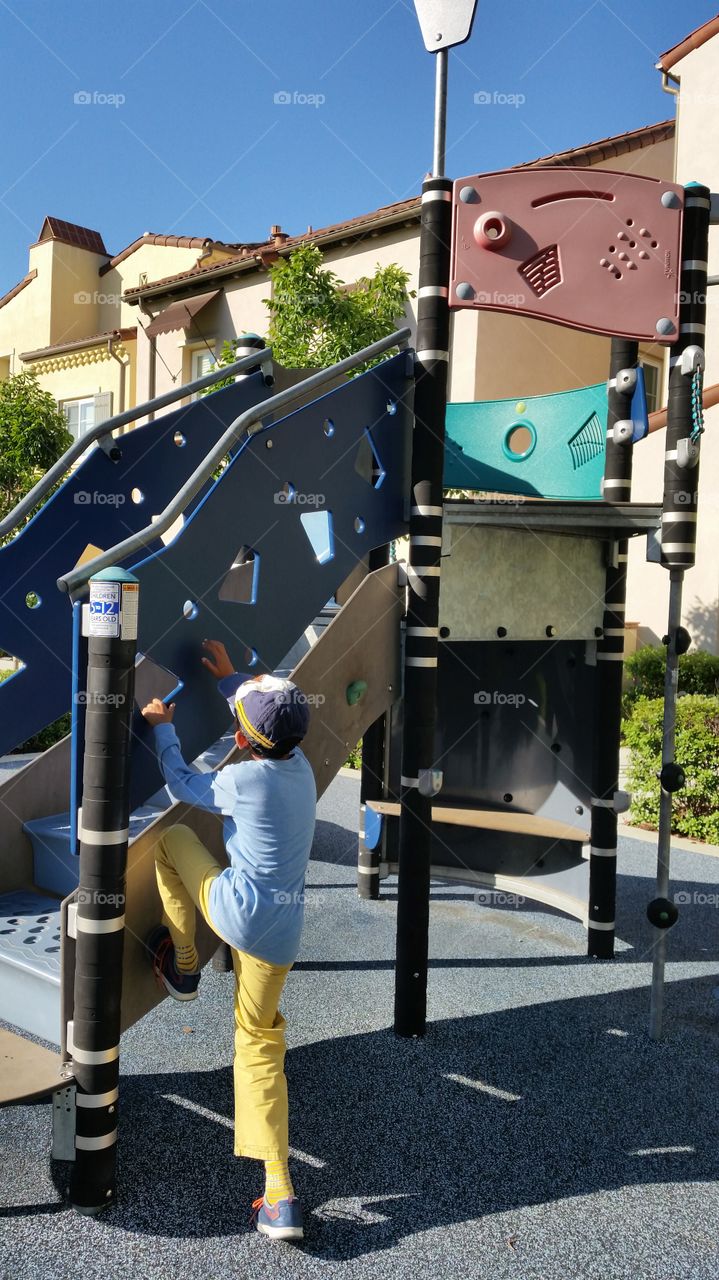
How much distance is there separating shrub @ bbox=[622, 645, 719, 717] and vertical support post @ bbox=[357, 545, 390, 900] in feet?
15.0

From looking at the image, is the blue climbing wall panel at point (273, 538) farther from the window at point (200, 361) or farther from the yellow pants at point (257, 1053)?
the window at point (200, 361)

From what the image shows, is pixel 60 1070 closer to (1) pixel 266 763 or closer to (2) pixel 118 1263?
(2) pixel 118 1263

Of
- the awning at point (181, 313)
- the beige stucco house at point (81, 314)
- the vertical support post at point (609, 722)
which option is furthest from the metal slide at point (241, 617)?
the beige stucco house at point (81, 314)

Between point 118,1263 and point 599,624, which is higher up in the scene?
point 599,624

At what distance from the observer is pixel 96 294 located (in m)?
22.6

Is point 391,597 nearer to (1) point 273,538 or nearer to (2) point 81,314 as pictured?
(1) point 273,538

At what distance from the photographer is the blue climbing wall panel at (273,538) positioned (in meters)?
3.41

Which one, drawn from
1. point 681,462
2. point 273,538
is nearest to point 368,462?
point 273,538

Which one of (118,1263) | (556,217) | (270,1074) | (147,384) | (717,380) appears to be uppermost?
(147,384)

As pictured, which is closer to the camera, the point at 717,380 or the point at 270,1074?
the point at 270,1074

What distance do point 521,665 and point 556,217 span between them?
2.55 metres

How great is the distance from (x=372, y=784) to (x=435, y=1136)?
Answer: 3.11 m

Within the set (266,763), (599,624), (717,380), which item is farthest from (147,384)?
(266,763)

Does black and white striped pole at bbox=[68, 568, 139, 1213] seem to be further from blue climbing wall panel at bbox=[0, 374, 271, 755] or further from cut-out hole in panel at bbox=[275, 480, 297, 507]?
blue climbing wall panel at bbox=[0, 374, 271, 755]
